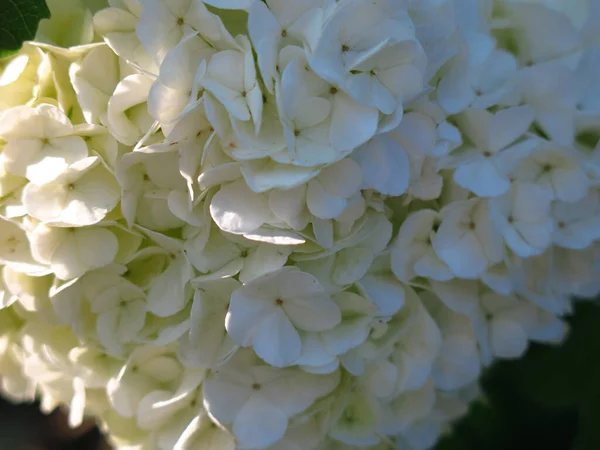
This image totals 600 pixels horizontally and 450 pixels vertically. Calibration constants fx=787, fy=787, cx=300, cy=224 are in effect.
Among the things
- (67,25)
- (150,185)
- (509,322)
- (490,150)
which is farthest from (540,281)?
(67,25)

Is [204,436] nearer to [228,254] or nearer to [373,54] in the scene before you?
[228,254]

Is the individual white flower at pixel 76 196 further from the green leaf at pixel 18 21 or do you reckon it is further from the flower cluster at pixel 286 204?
the green leaf at pixel 18 21

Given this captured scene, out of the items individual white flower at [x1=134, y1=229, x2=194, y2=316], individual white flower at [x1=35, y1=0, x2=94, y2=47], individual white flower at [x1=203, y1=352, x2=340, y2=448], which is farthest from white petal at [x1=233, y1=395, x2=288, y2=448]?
individual white flower at [x1=35, y1=0, x2=94, y2=47]

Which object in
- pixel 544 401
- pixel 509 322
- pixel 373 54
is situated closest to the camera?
pixel 373 54

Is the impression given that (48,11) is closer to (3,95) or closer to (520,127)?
(3,95)

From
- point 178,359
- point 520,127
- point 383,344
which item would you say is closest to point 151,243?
point 178,359

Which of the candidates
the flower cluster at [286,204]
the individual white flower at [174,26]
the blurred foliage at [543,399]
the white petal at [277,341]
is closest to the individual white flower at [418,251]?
the flower cluster at [286,204]
